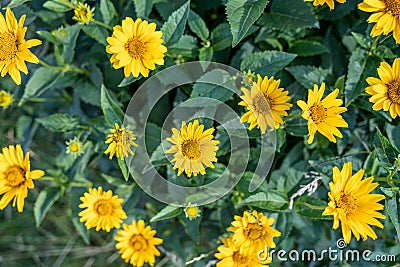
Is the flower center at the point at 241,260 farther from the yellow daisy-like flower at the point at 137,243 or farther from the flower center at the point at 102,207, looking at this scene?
the flower center at the point at 102,207

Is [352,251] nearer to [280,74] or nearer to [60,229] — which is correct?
[280,74]

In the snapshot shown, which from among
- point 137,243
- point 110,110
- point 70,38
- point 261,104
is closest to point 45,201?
point 137,243

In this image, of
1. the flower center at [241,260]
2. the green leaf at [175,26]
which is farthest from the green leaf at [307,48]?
the flower center at [241,260]

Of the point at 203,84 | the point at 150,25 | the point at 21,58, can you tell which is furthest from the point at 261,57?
the point at 21,58

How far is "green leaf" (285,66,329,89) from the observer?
1805 millimetres

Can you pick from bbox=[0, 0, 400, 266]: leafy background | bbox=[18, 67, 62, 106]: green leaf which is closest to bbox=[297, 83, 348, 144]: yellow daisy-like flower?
bbox=[0, 0, 400, 266]: leafy background

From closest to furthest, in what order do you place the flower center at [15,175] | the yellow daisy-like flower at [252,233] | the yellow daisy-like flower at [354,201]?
the yellow daisy-like flower at [354,201] → the yellow daisy-like flower at [252,233] → the flower center at [15,175]

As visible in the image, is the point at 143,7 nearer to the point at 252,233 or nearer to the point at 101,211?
the point at 101,211

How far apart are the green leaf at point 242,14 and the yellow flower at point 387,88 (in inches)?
16.8

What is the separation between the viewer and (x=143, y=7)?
5.89 feet

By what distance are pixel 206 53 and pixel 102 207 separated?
711 mm

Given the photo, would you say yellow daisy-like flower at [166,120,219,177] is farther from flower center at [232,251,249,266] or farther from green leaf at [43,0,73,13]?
green leaf at [43,0,73,13]

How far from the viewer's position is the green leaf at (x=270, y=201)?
65.4 inches

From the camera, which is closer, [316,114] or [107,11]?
[316,114]
